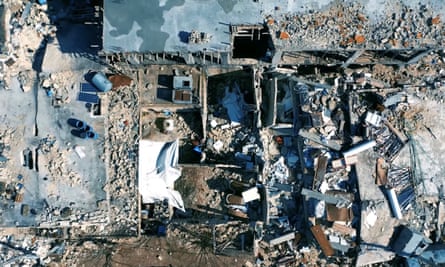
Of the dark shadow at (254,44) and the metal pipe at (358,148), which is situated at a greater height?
the dark shadow at (254,44)

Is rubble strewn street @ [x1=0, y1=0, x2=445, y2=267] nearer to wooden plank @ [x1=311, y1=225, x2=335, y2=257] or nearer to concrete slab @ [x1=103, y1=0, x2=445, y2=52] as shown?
wooden plank @ [x1=311, y1=225, x2=335, y2=257]

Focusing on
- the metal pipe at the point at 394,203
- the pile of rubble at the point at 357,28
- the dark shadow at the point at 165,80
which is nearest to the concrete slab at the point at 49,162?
the dark shadow at the point at 165,80

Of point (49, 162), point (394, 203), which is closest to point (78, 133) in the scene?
point (49, 162)

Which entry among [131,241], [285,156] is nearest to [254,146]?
[285,156]

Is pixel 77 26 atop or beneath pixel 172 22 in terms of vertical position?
atop

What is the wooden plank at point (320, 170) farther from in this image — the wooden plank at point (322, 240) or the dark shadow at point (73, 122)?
the dark shadow at point (73, 122)

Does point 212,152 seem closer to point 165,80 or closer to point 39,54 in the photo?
point 165,80
